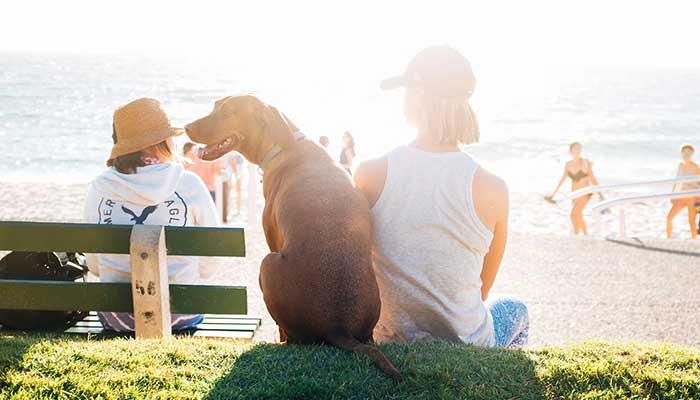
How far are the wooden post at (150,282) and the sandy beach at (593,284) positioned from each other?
266 cm

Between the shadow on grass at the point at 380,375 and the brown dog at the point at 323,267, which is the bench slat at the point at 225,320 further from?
the shadow on grass at the point at 380,375

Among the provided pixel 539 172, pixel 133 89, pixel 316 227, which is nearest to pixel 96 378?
pixel 316 227

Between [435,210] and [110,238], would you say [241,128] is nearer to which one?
[110,238]

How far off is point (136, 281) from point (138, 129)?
92 centimetres

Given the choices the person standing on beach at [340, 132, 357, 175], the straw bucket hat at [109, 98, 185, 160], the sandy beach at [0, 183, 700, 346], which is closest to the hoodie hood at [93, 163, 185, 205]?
the straw bucket hat at [109, 98, 185, 160]

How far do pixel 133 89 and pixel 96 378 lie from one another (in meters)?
77.3

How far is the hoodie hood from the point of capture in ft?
13.3

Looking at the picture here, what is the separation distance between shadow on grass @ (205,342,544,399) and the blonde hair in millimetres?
975

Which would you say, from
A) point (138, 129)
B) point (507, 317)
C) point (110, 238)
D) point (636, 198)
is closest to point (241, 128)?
point (138, 129)

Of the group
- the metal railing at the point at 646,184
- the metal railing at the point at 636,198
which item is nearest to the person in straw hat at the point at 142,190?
the metal railing at the point at 636,198

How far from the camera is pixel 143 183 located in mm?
4062

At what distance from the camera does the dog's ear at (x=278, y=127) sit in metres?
4.01

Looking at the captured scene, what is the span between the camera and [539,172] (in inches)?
1378

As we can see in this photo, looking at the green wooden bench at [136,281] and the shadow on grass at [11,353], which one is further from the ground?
the green wooden bench at [136,281]
